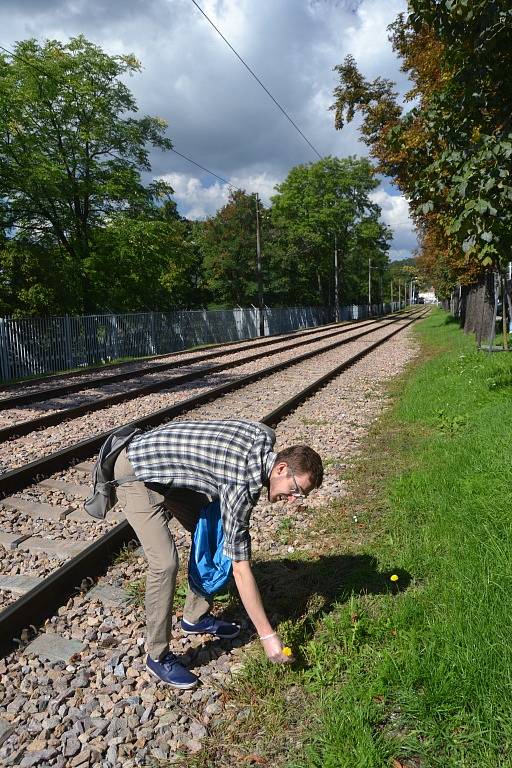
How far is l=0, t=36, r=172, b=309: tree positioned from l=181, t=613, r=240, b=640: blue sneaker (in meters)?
23.4

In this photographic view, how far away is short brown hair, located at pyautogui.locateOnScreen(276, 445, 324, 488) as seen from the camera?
271 cm

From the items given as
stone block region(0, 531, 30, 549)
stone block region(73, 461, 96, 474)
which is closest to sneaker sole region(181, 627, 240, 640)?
stone block region(0, 531, 30, 549)

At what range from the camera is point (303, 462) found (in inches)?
107

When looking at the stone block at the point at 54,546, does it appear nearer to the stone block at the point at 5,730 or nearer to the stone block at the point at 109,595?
the stone block at the point at 109,595

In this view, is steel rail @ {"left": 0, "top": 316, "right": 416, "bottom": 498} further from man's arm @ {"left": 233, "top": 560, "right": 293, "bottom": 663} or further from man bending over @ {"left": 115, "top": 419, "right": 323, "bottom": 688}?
man's arm @ {"left": 233, "top": 560, "right": 293, "bottom": 663}

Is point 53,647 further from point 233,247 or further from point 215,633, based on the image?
point 233,247

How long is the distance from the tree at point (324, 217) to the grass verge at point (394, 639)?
4879 cm

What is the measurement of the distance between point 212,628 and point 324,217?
5846cm

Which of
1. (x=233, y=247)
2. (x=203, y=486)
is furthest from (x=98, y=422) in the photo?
(x=233, y=247)

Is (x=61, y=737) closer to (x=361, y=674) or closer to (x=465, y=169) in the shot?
(x=361, y=674)

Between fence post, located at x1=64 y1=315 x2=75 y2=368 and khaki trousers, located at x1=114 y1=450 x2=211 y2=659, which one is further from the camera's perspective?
fence post, located at x1=64 y1=315 x2=75 y2=368

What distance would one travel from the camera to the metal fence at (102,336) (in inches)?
Answer: 734

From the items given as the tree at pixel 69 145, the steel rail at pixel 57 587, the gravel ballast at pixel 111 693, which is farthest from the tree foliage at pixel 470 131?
the tree at pixel 69 145

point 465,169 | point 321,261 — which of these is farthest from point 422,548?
point 321,261
